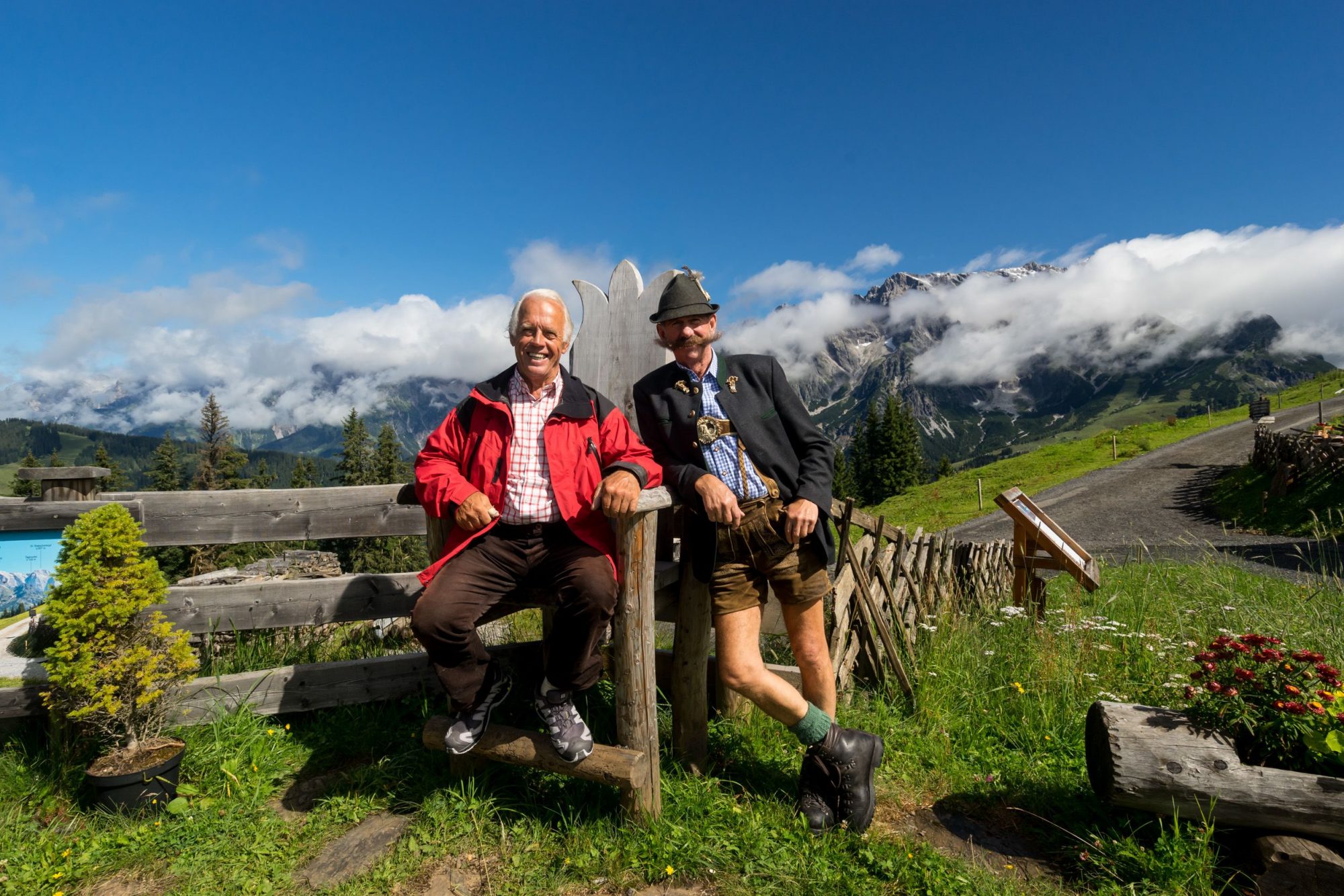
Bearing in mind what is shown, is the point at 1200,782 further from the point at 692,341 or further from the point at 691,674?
the point at 692,341

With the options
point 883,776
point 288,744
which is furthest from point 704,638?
point 288,744

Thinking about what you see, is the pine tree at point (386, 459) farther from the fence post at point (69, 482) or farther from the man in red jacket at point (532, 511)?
the man in red jacket at point (532, 511)

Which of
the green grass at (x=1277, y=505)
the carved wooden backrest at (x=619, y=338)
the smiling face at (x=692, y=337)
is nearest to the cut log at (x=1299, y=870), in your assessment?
the smiling face at (x=692, y=337)

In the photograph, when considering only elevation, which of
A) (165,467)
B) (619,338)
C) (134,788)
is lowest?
(134,788)

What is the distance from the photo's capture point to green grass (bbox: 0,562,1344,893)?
2936mm

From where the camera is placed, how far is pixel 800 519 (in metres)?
3.34

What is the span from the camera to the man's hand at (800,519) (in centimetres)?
335

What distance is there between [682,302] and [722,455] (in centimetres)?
80

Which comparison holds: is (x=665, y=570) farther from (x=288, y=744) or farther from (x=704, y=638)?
(x=288, y=744)

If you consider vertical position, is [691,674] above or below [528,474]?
below

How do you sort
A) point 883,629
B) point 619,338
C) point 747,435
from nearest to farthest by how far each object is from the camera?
point 747,435, point 883,629, point 619,338

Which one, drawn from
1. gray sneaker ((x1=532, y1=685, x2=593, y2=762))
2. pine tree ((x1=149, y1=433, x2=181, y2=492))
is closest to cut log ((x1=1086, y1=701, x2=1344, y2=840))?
gray sneaker ((x1=532, y1=685, x2=593, y2=762))

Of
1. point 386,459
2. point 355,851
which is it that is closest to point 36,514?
point 355,851

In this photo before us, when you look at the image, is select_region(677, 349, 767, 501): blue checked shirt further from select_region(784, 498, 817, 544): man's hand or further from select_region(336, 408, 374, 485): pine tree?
select_region(336, 408, 374, 485): pine tree
